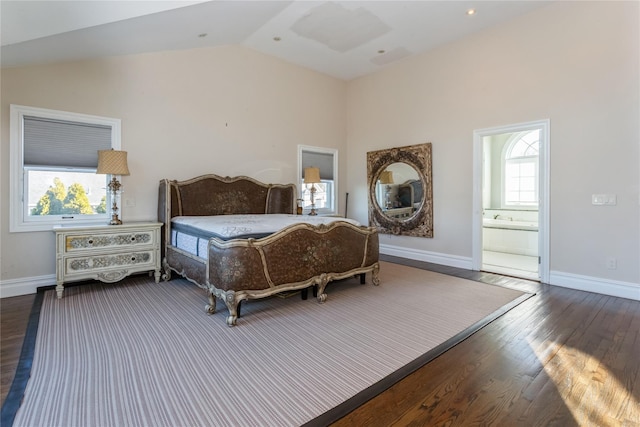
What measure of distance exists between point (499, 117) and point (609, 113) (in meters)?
1.21

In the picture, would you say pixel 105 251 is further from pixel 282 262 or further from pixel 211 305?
pixel 282 262

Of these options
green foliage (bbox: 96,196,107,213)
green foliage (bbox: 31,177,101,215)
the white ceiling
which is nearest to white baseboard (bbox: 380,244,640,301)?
the white ceiling

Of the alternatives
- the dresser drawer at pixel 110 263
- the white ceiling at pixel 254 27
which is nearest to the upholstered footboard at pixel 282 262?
the dresser drawer at pixel 110 263

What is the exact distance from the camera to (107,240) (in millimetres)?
3609

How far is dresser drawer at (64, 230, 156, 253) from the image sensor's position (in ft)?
11.2

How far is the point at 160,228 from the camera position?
4.02 m

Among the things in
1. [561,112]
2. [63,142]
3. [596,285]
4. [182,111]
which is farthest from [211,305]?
[561,112]

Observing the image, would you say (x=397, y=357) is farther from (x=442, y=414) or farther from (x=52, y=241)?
(x=52, y=241)

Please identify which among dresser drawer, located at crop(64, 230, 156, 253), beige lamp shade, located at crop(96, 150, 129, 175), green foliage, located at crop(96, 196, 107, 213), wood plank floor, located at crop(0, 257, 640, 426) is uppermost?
beige lamp shade, located at crop(96, 150, 129, 175)

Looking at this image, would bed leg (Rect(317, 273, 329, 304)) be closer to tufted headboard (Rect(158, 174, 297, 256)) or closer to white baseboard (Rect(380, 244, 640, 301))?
tufted headboard (Rect(158, 174, 297, 256))

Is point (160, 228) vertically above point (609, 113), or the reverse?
point (609, 113)

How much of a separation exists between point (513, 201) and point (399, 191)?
3.29m

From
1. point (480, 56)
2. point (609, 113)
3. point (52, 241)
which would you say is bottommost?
point (52, 241)

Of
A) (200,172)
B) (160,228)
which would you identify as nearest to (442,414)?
(160,228)
